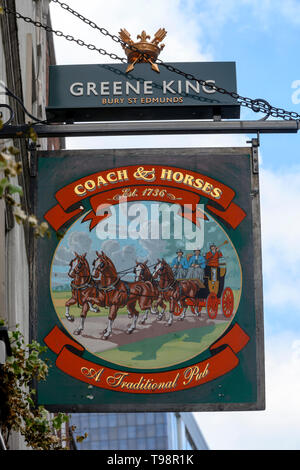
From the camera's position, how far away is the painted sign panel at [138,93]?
15.3 m

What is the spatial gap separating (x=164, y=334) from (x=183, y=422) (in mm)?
127262

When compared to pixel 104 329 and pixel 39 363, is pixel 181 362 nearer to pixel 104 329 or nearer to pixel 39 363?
pixel 104 329

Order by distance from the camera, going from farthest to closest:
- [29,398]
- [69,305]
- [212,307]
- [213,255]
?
1. [213,255]
2. [212,307]
3. [69,305]
4. [29,398]

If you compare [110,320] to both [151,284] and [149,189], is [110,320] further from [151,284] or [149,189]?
[149,189]

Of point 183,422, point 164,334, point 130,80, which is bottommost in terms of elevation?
point 183,422

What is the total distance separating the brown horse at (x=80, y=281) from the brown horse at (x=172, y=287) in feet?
3.20

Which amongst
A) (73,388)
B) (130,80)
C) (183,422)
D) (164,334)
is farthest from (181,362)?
(183,422)

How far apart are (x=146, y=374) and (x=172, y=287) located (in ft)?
4.26

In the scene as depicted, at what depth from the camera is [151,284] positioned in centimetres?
1409

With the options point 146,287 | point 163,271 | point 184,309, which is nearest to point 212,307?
point 184,309

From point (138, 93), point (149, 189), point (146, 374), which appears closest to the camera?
point (146, 374)

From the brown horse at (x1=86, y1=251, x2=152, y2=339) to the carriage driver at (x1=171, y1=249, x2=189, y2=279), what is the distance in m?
0.45

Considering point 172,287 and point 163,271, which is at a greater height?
point 163,271

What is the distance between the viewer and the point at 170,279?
46.3 feet
